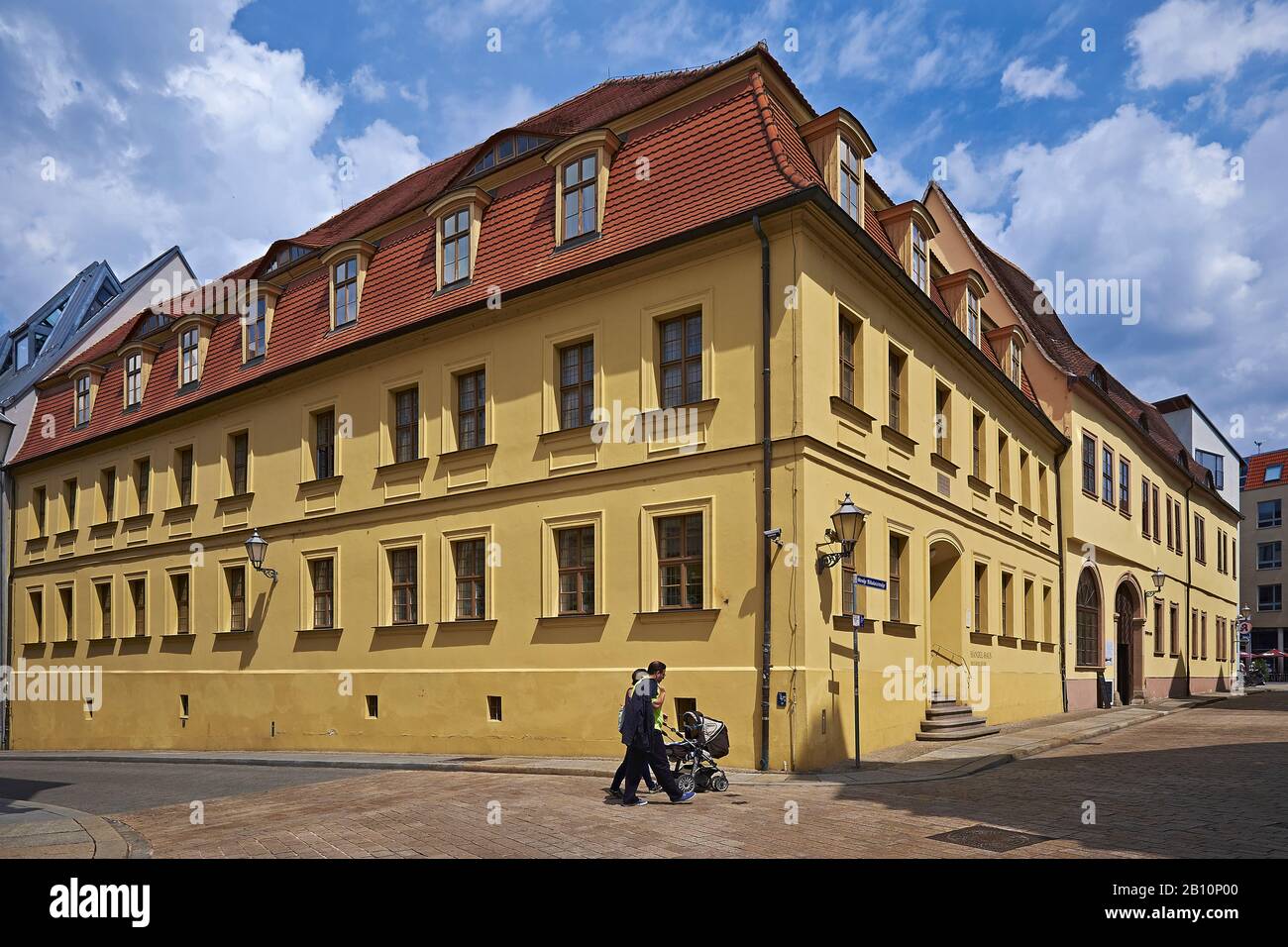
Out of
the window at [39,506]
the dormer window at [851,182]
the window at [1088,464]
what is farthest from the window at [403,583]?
the window at [1088,464]

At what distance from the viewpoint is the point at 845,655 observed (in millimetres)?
16266

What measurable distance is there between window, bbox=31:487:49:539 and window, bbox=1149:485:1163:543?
1432 inches

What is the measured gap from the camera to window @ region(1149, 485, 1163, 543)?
3766 centimetres

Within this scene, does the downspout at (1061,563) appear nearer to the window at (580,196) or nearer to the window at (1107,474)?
the window at (1107,474)

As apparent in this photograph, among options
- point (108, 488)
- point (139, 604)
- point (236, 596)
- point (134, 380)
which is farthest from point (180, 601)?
point (134, 380)

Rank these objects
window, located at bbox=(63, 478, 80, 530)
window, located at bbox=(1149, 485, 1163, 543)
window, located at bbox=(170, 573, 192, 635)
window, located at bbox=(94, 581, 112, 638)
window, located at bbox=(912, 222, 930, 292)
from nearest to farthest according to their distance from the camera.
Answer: window, located at bbox=(912, 222, 930, 292), window, located at bbox=(170, 573, 192, 635), window, located at bbox=(94, 581, 112, 638), window, located at bbox=(63, 478, 80, 530), window, located at bbox=(1149, 485, 1163, 543)

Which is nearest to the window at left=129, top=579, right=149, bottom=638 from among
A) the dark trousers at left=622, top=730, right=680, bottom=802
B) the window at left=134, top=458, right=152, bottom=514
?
the window at left=134, top=458, right=152, bottom=514

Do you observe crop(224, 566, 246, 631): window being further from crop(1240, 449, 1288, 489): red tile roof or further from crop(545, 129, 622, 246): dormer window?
crop(1240, 449, 1288, 489): red tile roof

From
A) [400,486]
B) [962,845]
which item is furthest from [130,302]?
[962,845]

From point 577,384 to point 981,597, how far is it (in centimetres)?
1067

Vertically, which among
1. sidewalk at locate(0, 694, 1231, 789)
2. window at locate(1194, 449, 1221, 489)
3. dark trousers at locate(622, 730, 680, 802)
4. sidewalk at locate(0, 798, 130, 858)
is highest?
window at locate(1194, 449, 1221, 489)

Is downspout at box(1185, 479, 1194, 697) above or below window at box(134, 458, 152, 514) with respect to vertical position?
below

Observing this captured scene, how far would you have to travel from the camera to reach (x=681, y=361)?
17.3 metres
